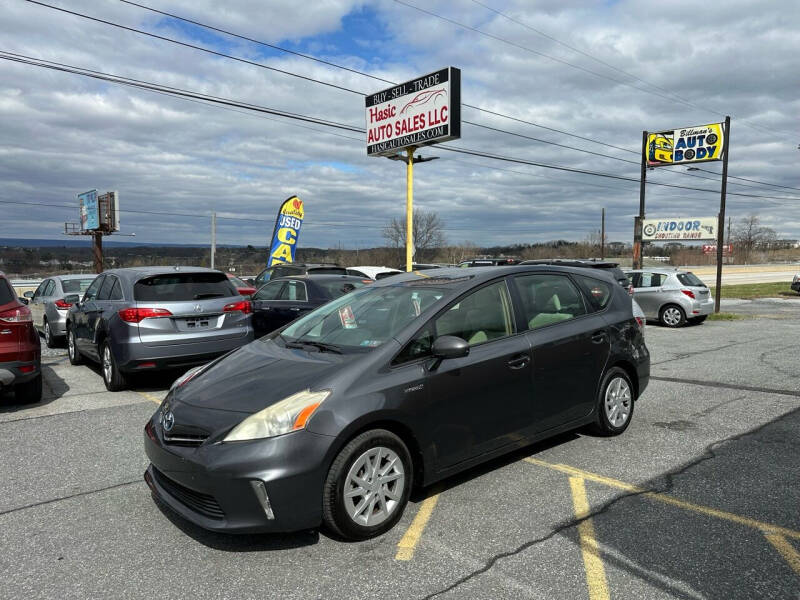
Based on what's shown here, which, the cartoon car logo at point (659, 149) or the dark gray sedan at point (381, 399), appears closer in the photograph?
the dark gray sedan at point (381, 399)

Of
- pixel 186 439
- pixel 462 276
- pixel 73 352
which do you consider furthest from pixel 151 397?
pixel 462 276

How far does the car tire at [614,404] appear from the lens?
5090 millimetres

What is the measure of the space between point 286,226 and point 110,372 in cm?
1892

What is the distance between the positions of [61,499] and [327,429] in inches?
87.8

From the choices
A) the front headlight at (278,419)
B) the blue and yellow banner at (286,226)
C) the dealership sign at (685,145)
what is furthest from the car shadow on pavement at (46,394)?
the dealership sign at (685,145)

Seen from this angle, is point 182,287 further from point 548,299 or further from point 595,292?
point 595,292

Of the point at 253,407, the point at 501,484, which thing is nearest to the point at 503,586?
the point at 501,484

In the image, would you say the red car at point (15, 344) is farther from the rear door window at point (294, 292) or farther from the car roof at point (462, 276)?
the rear door window at point (294, 292)

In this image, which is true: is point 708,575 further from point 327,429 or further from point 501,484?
point 327,429

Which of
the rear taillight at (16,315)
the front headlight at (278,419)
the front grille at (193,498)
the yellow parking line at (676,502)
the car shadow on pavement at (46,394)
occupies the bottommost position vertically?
the car shadow on pavement at (46,394)

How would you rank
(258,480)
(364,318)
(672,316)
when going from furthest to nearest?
(672,316), (364,318), (258,480)

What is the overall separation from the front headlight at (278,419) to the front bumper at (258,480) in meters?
0.04

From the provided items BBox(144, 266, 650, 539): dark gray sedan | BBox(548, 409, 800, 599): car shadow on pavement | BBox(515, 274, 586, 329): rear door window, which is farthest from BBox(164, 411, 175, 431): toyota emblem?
BBox(515, 274, 586, 329): rear door window

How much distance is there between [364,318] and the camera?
14.4 ft
